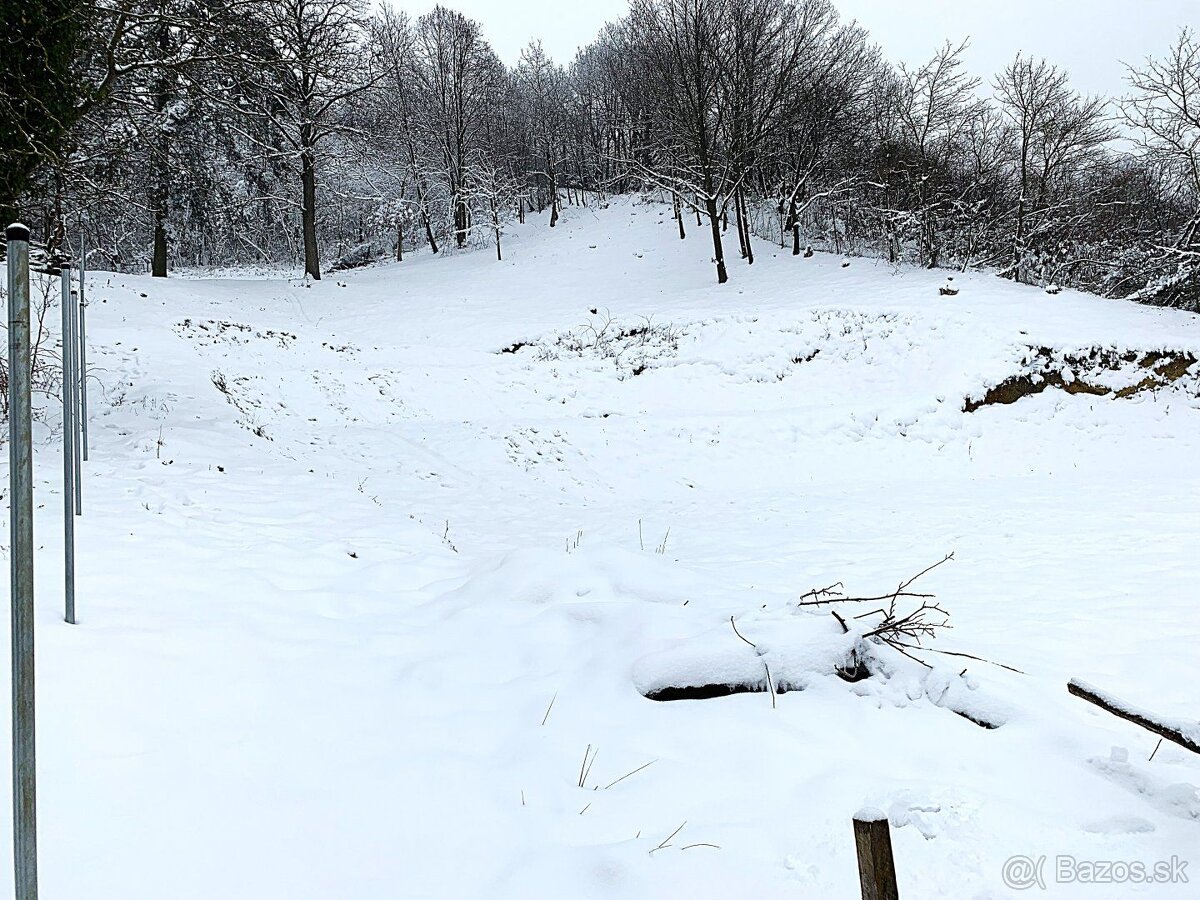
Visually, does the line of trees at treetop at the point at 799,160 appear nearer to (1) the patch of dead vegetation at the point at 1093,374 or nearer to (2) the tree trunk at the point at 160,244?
(2) the tree trunk at the point at 160,244

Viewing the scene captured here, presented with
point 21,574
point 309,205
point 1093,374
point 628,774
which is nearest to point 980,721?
point 628,774

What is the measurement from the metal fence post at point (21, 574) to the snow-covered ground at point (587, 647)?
0.32 m

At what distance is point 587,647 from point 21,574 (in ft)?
7.73

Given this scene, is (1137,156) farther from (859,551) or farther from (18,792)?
(18,792)

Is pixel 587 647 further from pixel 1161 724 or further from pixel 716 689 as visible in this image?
pixel 1161 724

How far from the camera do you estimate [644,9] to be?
76.2 ft

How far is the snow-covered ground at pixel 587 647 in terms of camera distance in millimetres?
2123

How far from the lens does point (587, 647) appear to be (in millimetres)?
3549

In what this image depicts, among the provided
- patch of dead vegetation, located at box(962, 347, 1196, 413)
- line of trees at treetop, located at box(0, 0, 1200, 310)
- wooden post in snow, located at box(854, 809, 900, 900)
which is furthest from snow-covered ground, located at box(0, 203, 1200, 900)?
line of trees at treetop, located at box(0, 0, 1200, 310)

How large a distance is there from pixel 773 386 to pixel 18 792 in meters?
13.3

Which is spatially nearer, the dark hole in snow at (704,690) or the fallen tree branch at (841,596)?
the dark hole in snow at (704,690)

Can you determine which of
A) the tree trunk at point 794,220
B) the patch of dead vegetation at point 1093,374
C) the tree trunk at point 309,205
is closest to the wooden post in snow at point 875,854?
the patch of dead vegetation at point 1093,374

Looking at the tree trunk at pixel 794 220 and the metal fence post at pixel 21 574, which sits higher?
the tree trunk at pixel 794 220

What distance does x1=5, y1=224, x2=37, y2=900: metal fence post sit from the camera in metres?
1.72
